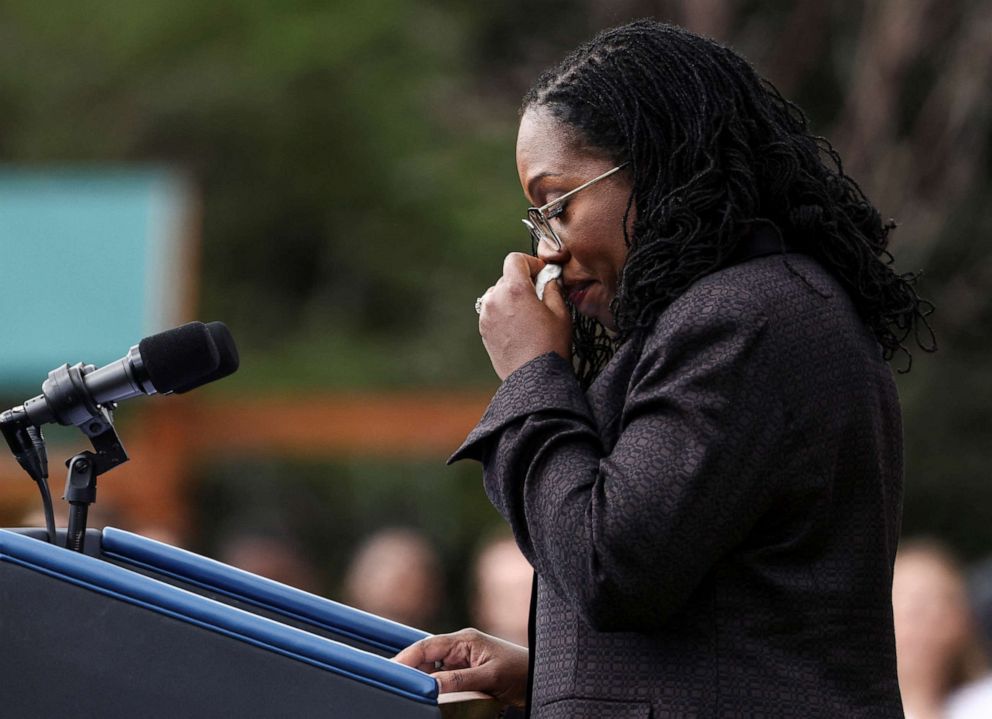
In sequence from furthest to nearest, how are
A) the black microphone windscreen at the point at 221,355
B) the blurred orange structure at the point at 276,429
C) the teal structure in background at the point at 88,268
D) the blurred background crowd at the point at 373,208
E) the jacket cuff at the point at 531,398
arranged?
the blurred background crowd at the point at 373,208 < the blurred orange structure at the point at 276,429 < the teal structure in background at the point at 88,268 < the black microphone windscreen at the point at 221,355 < the jacket cuff at the point at 531,398

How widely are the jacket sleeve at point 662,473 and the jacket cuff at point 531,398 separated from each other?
2 centimetres

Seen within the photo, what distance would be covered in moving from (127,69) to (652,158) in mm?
13432

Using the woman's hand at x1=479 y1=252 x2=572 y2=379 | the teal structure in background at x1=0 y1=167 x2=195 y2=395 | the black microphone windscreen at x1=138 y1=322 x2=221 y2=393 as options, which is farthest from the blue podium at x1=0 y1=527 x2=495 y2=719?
the teal structure in background at x1=0 y1=167 x2=195 y2=395

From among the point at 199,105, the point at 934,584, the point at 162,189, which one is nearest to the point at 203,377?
the point at 934,584

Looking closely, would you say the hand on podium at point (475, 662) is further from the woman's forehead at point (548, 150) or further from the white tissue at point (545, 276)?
the woman's forehead at point (548, 150)

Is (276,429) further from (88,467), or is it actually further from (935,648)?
(88,467)

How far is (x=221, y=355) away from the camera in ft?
7.59

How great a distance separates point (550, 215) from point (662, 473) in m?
0.47

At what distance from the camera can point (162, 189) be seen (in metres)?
8.74

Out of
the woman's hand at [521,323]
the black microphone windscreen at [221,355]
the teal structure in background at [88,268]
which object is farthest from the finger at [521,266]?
the teal structure in background at [88,268]

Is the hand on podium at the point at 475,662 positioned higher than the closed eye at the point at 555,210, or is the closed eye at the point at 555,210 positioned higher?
the closed eye at the point at 555,210

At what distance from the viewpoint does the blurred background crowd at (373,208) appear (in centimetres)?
962

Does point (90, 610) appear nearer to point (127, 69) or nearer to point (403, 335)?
point (403, 335)

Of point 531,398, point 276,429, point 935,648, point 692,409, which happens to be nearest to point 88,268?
point 276,429
